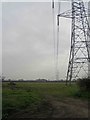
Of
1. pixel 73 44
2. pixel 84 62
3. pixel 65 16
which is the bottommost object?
pixel 84 62

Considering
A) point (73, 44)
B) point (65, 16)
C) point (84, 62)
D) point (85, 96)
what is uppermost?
point (65, 16)

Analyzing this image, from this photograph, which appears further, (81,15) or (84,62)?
(81,15)

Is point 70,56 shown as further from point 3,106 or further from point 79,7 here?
point 3,106

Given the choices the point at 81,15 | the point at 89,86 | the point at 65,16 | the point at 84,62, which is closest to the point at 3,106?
the point at 89,86

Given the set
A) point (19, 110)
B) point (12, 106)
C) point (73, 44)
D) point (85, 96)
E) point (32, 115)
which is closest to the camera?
A: point (32, 115)

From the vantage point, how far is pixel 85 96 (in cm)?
2394

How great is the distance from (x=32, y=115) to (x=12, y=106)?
2.92m

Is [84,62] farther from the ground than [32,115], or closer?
farther from the ground

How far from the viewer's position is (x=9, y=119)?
12820 mm

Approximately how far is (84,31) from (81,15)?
113 inches

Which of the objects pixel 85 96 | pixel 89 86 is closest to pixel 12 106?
pixel 85 96

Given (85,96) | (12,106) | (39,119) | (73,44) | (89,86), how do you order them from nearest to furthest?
1. (39,119)
2. (12,106)
3. (85,96)
4. (89,86)
5. (73,44)

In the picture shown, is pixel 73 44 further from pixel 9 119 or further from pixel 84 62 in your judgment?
pixel 9 119

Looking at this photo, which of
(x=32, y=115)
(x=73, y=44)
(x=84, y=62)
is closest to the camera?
(x=32, y=115)
